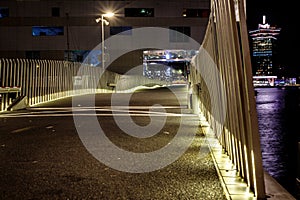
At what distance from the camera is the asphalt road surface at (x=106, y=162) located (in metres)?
5.05

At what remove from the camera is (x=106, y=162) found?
22.5 feet

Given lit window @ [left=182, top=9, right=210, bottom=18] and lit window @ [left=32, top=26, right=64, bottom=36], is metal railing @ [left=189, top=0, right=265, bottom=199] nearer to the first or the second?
lit window @ [left=32, top=26, right=64, bottom=36]

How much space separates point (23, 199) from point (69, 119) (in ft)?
29.2

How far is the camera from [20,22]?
57.0 metres

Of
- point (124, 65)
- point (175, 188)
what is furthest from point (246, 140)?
point (124, 65)

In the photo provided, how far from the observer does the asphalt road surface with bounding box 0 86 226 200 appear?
5055 millimetres

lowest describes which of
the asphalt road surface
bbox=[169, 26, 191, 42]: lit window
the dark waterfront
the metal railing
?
the dark waterfront

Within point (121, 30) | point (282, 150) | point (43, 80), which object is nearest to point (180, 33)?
point (121, 30)

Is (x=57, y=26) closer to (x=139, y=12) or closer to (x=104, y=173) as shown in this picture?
(x=139, y=12)

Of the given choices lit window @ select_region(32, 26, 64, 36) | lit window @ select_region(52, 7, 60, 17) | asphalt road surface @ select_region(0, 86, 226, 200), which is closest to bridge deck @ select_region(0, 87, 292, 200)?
asphalt road surface @ select_region(0, 86, 226, 200)

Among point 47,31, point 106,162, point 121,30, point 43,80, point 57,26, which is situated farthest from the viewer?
point 121,30

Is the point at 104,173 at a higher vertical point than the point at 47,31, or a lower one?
lower

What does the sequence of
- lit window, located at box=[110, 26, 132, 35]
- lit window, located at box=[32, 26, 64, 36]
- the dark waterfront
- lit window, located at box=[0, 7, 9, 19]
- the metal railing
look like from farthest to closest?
1. lit window, located at box=[110, 26, 132, 35]
2. lit window, located at box=[32, 26, 64, 36]
3. lit window, located at box=[0, 7, 9, 19]
4. the dark waterfront
5. the metal railing

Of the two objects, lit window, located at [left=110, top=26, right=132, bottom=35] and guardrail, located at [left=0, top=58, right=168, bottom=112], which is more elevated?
lit window, located at [left=110, top=26, right=132, bottom=35]
